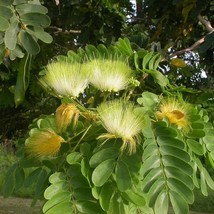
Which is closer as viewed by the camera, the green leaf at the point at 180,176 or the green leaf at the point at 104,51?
the green leaf at the point at 180,176

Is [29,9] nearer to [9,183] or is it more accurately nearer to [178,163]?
[9,183]

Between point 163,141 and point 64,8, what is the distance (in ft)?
7.03

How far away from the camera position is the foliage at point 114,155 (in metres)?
1.03

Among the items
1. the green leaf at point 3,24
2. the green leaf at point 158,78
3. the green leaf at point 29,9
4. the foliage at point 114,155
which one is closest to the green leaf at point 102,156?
the foliage at point 114,155

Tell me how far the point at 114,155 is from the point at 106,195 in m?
0.09

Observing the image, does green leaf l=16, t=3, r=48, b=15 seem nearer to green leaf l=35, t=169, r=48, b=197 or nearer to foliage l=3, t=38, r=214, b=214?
foliage l=3, t=38, r=214, b=214

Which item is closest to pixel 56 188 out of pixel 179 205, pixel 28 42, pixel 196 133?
pixel 179 205

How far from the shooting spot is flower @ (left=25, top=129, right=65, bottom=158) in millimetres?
1078

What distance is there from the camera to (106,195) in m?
1.03

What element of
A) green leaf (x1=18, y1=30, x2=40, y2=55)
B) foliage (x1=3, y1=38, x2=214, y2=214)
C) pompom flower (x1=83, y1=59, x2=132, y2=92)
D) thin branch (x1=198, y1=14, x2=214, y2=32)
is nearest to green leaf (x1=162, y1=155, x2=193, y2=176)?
foliage (x1=3, y1=38, x2=214, y2=214)

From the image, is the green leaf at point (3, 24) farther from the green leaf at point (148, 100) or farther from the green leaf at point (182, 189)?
the green leaf at point (182, 189)

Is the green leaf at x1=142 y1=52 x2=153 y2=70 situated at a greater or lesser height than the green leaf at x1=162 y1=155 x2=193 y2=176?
greater

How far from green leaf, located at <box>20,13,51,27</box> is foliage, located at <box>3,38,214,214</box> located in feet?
1.24

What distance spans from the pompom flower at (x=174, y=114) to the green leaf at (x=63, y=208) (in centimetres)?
31
